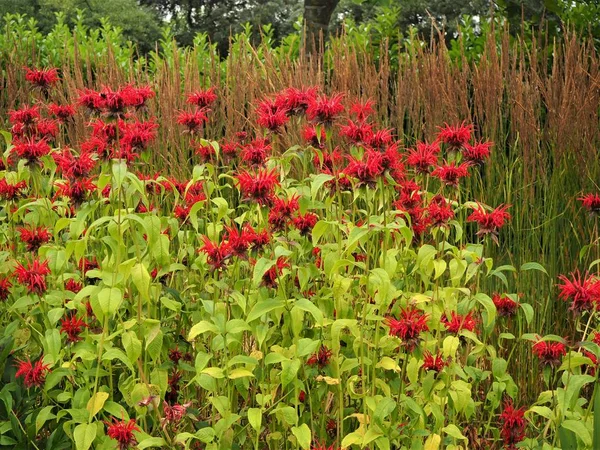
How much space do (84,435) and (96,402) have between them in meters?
0.09

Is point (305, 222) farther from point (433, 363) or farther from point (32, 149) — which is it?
point (32, 149)

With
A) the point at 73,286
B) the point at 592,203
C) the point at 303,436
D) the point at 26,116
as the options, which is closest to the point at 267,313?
the point at 303,436

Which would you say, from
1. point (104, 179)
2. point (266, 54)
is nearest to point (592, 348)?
point (104, 179)

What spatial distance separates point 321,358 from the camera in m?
2.23

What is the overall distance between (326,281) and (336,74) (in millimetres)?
1943

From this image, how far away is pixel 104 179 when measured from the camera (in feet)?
6.98

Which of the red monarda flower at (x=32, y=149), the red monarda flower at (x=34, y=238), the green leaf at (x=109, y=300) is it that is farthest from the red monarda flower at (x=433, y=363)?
the red monarda flower at (x=32, y=149)

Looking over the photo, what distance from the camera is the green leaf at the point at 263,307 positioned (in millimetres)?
2021

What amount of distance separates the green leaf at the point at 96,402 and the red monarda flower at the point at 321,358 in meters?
0.55

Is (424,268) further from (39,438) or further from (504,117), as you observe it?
(504,117)

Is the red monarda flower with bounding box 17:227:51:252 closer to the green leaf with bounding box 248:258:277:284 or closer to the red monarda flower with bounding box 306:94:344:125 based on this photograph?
the green leaf with bounding box 248:258:277:284

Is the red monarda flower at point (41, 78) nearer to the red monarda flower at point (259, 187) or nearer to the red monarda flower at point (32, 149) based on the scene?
→ the red monarda flower at point (32, 149)

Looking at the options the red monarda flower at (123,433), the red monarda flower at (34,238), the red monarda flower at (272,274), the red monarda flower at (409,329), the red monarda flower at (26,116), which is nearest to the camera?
the red monarda flower at (123,433)

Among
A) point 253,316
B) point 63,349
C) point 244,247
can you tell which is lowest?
point 63,349
